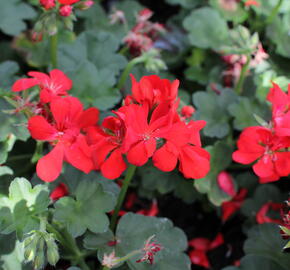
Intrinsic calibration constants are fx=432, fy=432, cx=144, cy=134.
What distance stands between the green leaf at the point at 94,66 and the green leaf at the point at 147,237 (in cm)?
46

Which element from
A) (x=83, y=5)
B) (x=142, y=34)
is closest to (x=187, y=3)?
(x=142, y=34)

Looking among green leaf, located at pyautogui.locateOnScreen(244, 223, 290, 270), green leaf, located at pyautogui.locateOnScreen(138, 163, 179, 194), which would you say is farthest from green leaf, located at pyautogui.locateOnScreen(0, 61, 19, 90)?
green leaf, located at pyautogui.locateOnScreen(244, 223, 290, 270)

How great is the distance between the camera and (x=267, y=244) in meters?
1.51

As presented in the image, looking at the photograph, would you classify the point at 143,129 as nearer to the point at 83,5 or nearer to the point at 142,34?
the point at 83,5

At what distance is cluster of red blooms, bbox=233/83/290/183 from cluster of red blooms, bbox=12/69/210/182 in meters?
0.20

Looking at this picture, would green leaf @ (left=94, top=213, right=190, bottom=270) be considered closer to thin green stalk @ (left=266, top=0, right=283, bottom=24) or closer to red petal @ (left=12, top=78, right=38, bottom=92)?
red petal @ (left=12, top=78, right=38, bottom=92)

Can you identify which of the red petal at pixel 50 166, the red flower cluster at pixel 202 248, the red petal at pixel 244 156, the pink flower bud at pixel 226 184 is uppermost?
the red petal at pixel 244 156

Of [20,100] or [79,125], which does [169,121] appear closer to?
[79,125]

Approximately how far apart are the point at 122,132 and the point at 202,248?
2.60 ft

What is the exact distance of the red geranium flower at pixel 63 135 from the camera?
1.20 meters

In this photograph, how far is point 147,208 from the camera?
1811 mm

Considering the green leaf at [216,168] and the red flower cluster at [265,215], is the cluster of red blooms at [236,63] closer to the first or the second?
the green leaf at [216,168]

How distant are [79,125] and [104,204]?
253 millimetres

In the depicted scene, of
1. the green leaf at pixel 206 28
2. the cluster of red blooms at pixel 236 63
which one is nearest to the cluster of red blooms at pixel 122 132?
the cluster of red blooms at pixel 236 63
